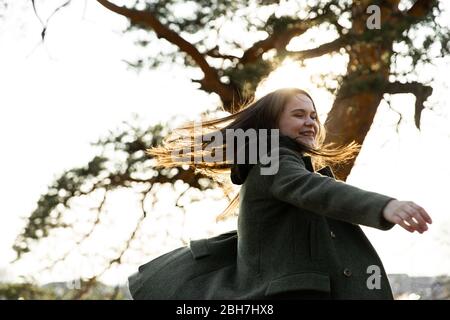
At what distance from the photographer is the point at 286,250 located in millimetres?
2682

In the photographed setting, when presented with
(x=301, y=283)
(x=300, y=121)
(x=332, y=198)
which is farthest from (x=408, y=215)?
(x=300, y=121)

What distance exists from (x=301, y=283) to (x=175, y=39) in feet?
11.9

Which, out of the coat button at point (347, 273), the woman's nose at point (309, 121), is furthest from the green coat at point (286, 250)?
the woman's nose at point (309, 121)

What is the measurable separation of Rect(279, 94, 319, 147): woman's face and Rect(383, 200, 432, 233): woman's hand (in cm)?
69

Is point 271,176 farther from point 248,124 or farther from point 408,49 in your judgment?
point 408,49

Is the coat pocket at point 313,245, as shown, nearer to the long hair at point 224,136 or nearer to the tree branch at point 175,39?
the long hair at point 224,136

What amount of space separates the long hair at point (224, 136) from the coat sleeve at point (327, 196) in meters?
0.27

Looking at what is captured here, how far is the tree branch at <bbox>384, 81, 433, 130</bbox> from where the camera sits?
5555 millimetres

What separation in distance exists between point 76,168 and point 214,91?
116 cm

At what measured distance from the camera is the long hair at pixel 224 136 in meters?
3.03

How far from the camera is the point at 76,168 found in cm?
623

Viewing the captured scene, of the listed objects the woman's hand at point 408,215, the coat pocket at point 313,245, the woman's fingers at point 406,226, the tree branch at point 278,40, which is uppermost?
the tree branch at point 278,40

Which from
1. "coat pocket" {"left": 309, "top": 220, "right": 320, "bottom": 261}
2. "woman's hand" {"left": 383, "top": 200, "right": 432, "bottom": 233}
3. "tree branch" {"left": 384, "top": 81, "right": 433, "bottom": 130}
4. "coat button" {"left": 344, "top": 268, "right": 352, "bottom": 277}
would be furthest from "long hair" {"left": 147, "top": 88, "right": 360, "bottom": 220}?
"tree branch" {"left": 384, "top": 81, "right": 433, "bottom": 130}
